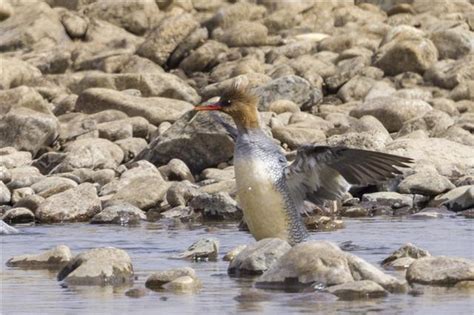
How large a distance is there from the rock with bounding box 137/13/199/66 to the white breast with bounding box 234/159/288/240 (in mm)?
17876

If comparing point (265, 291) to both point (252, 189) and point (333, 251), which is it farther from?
point (252, 189)

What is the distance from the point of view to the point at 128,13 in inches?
1227

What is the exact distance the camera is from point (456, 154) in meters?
17.6

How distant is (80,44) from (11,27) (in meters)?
1.75

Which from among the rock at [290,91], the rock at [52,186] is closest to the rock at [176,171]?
the rock at [52,186]

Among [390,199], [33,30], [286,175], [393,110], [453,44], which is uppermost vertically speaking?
[33,30]

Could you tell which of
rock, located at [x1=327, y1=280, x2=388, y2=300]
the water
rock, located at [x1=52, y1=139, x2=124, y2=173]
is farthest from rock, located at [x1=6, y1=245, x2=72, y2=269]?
rock, located at [x1=52, y1=139, x2=124, y2=173]

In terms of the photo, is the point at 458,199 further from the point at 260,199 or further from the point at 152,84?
the point at 152,84

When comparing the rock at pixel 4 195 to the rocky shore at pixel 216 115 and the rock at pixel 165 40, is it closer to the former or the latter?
the rocky shore at pixel 216 115

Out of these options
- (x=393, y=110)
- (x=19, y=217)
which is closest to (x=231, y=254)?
(x=19, y=217)

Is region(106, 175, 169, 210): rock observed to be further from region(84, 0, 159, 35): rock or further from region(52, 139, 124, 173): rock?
region(84, 0, 159, 35): rock

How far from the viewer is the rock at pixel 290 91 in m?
22.9

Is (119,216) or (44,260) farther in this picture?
(119,216)

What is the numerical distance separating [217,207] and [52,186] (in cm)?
254
